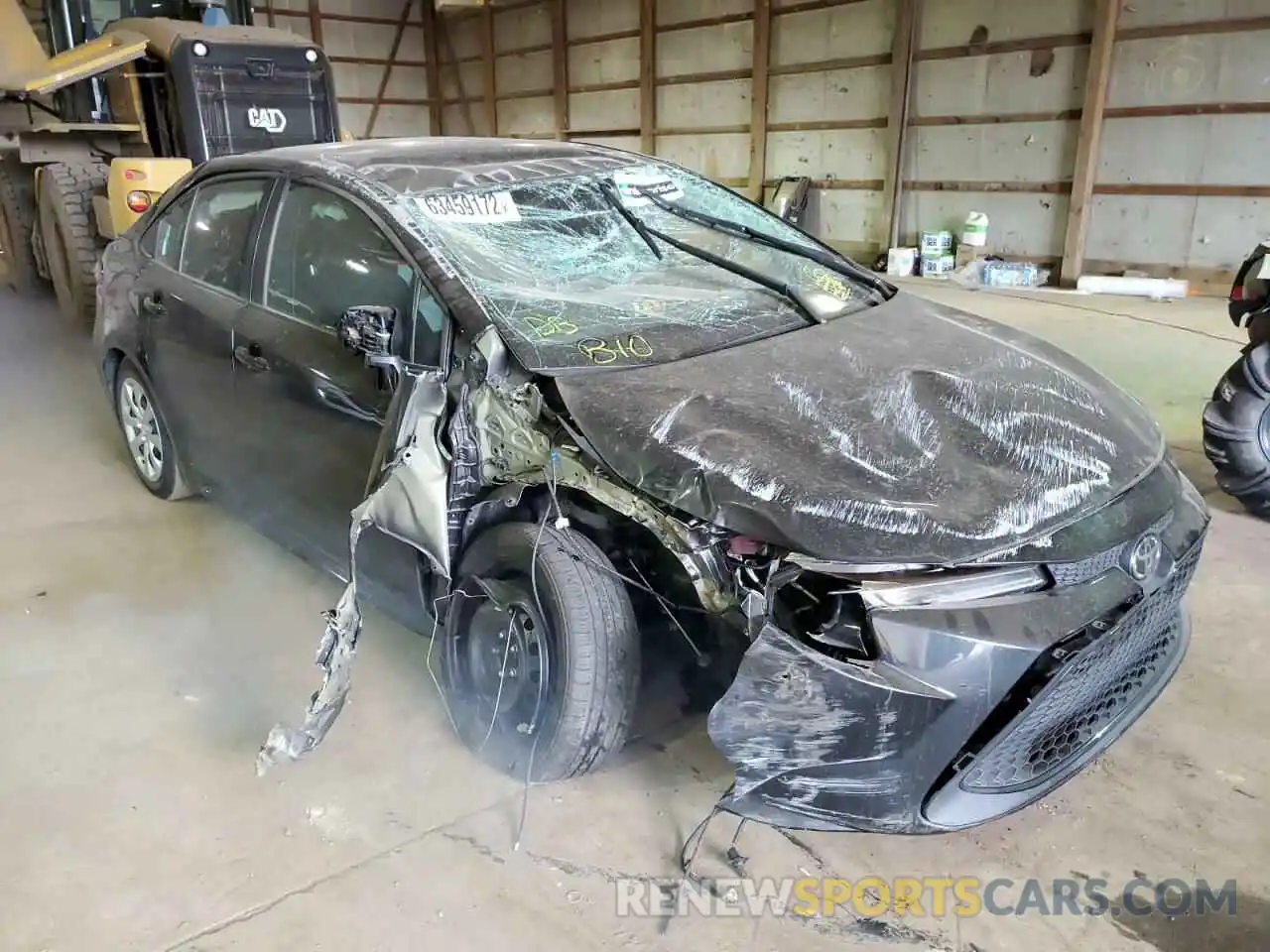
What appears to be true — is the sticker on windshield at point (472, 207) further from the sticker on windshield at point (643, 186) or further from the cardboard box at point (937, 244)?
the cardboard box at point (937, 244)

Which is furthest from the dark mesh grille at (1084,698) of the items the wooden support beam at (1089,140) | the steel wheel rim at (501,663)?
the wooden support beam at (1089,140)

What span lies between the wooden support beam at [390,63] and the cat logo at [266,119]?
10077 mm

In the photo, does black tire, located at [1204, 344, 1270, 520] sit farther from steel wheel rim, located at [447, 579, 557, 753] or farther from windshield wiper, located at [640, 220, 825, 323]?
steel wheel rim, located at [447, 579, 557, 753]

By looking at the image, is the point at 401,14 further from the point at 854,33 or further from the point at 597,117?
the point at 854,33

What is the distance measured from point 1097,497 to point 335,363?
184cm

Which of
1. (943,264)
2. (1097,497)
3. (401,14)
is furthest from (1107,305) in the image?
(401,14)

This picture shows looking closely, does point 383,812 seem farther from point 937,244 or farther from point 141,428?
point 937,244

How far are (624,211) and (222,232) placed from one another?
53.2 inches

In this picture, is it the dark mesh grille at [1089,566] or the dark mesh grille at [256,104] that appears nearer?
the dark mesh grille at [1089,566]

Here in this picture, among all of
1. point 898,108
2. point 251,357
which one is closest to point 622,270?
point 251,357

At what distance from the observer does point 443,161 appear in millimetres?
2742

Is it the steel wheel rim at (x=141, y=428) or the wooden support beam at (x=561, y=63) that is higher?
the wooden support beam at (x=561, y=63)

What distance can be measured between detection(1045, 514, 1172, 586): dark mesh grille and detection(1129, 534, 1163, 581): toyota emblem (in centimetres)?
2

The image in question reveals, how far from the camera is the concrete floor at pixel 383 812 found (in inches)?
73.5
